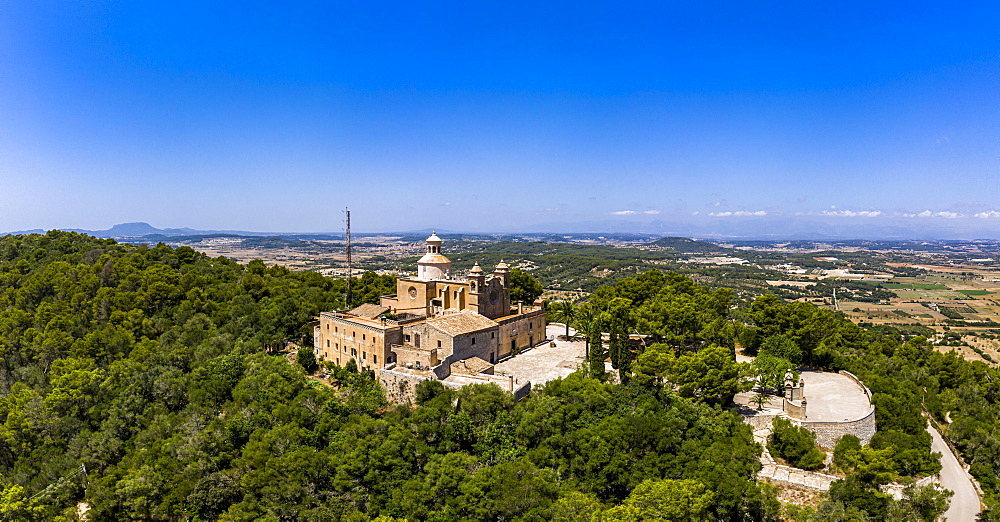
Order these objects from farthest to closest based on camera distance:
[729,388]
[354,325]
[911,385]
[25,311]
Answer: [25,311], [354,325], [911,385], [729,388]

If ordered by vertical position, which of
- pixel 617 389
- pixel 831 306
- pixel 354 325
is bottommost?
pixel 831 306

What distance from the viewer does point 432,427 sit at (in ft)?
103

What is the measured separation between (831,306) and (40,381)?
136475mm

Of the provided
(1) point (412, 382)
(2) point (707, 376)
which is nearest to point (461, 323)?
(1) point (412, 382)

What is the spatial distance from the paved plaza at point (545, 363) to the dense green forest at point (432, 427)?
3.47 meters

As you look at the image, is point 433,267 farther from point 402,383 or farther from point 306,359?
point 402,383

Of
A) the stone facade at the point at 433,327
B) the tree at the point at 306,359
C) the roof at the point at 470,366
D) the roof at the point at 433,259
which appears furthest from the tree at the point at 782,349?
the tree at the point at 306,359

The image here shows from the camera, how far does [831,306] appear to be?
11769cm

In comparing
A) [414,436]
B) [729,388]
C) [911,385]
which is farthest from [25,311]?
[911,385]

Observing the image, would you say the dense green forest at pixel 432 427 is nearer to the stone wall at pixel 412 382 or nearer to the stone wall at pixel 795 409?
the stone wall at pixel 412 382

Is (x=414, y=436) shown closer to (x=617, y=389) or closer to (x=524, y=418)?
(x=524, y=418)

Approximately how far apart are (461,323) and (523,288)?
63.9ft

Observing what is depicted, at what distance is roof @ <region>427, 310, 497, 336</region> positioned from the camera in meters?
40.6

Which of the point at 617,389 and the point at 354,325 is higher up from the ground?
the point at 354,325
